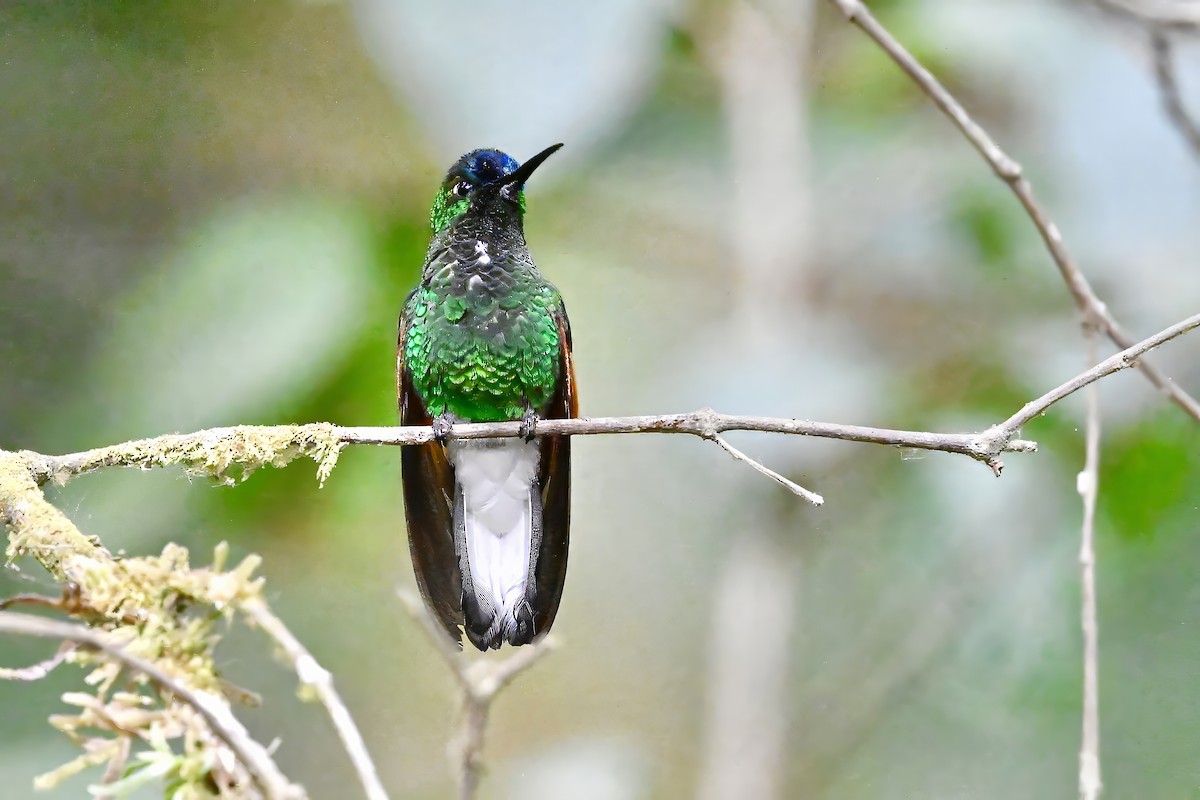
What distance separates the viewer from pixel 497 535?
2121 millimetres

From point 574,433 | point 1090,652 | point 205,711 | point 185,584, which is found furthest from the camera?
point 574,433

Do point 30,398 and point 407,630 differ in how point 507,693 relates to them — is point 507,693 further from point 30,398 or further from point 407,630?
point 30,398

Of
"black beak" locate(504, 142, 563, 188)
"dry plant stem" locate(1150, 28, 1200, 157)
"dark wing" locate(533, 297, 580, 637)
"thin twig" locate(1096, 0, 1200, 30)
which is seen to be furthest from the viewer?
"dark wing" locate(533, 297, 580, 637)

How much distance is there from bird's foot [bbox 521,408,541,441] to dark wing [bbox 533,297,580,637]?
1.9 inches

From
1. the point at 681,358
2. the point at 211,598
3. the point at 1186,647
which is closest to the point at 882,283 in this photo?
the point at 681,358

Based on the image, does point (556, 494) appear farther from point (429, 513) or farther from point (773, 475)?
point (773, 475)

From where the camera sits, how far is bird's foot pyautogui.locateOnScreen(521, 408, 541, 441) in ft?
5.74

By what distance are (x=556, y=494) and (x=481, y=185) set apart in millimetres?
649

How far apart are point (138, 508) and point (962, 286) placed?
6.21 ft

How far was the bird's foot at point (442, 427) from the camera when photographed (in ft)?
5.90

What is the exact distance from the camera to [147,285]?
1930 millimetres

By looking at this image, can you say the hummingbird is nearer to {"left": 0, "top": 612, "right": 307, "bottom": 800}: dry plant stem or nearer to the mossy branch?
the mossy branch

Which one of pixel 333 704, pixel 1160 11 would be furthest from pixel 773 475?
pixel 1160 11

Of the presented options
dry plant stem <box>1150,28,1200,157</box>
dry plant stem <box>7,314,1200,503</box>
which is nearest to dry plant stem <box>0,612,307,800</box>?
dry plant stem <box>7,314,1200,503</box>
